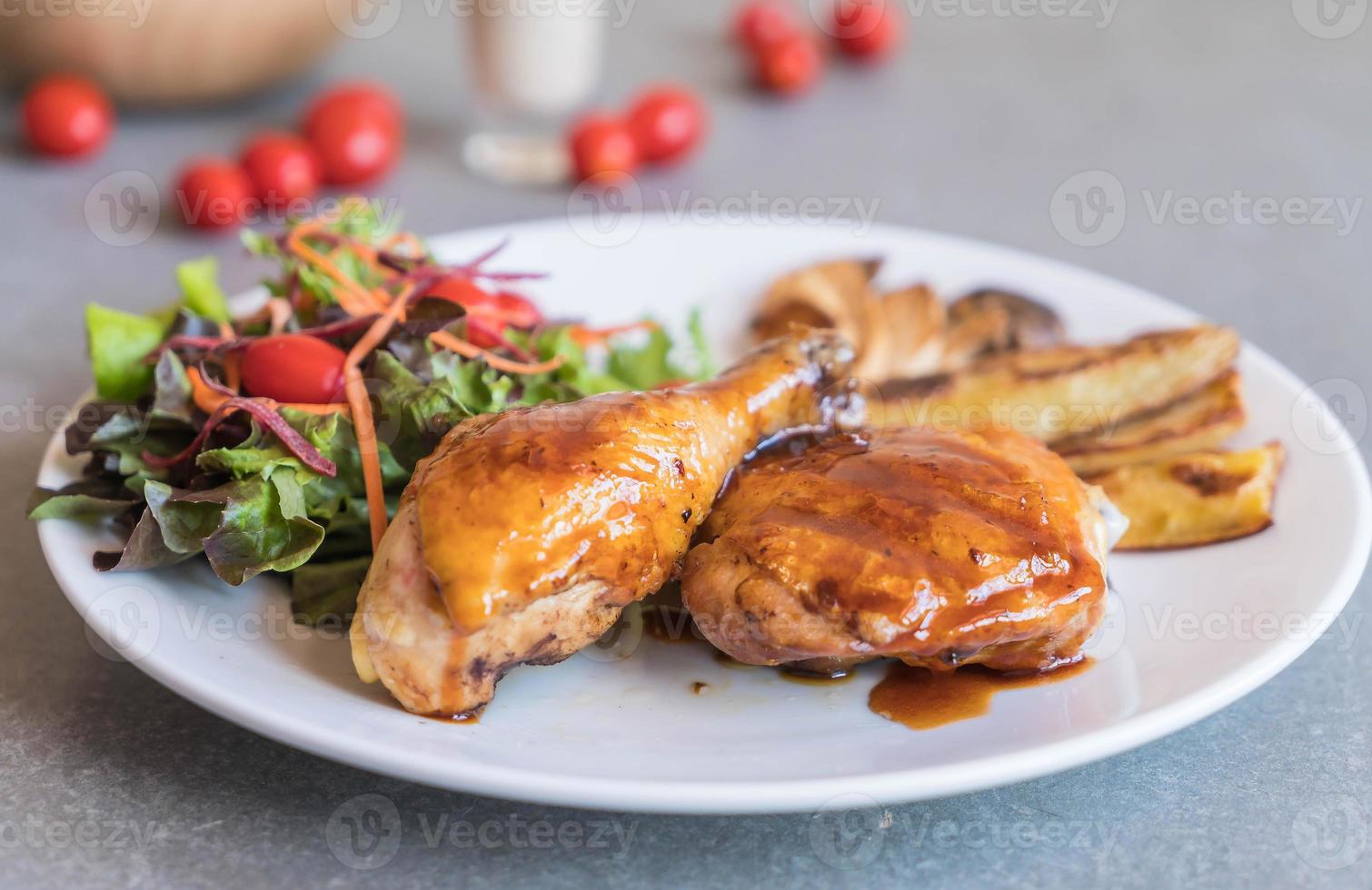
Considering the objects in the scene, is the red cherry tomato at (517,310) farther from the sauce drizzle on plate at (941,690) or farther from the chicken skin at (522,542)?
the sauce drizzle on plate at (941,690)

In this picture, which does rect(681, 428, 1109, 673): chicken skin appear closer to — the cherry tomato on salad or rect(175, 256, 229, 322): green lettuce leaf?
the cherry tomato on salad

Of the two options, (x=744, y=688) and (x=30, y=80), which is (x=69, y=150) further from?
(x=744, y=688)

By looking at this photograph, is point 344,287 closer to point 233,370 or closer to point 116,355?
point 233,370

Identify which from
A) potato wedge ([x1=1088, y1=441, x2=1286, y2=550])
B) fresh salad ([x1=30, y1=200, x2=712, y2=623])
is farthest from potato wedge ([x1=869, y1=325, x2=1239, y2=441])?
fresh salad ([x1=30, y1=200, x2=712, y2=623])

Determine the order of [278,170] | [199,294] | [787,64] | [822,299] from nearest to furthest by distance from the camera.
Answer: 1. [199,294]
2. [822,299]
3. [278,170]
4. [787,64]

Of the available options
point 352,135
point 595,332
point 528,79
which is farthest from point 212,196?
point 595,332

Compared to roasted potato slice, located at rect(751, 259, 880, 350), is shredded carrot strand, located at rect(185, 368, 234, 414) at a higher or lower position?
lower
